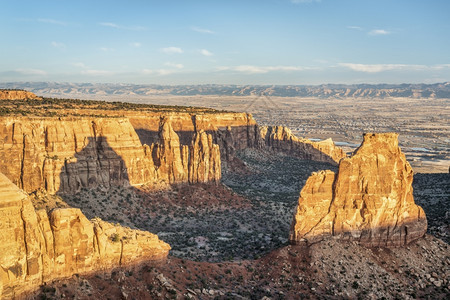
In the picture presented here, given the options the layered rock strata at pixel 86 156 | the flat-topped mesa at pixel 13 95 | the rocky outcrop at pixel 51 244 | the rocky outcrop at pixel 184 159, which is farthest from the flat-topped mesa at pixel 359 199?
the flat-topped mesa at pixel 13 95

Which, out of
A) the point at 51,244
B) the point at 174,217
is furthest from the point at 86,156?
the point at 51,244

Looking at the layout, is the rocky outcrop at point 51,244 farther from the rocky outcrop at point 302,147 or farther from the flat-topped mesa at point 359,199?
the rocky outcrop at point 302,147

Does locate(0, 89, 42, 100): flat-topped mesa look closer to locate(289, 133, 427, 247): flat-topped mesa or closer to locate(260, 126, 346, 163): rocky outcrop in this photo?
locate(260, 126, 346, 163): rocky outcrop

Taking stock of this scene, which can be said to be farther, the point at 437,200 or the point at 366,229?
the point at 437,200

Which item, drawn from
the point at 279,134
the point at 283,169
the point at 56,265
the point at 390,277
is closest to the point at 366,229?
the point at 390,277

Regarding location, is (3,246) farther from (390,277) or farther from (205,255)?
(390,277)

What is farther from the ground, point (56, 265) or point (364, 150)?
point (364, 150)
